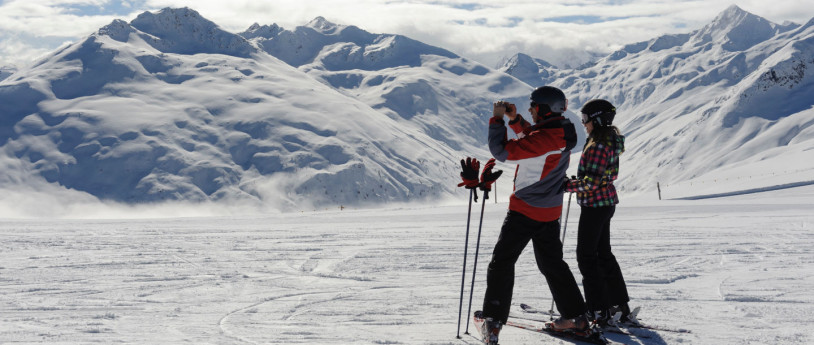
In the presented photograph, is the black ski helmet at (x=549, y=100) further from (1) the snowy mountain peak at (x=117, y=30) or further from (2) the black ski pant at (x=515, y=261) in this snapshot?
(1) the snowy mountain peak at (x=117, y=30)

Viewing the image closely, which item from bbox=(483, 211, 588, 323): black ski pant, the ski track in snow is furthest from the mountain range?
bbox=(483, 211, 588, 323): black ski pant

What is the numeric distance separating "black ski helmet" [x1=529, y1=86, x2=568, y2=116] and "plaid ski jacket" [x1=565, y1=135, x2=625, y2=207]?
482mm

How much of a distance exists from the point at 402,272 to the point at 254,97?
421ft

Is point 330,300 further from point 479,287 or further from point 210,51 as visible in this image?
point 210,51

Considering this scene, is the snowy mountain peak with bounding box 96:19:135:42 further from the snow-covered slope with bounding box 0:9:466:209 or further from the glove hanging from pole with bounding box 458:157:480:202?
the glove hanging from pole with bounding box 458:157:480:202

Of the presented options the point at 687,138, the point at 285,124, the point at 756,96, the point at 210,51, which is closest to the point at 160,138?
the point at 285,124

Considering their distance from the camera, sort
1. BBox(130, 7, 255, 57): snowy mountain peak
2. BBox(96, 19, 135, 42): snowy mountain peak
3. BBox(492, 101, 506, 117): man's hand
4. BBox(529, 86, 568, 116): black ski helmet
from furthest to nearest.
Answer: BBox(130, 7, 255, 57): snowy mountain peak → BBox(96, 19, 135, 42): snowy mountain peak → BBox(529, 86, 568, 116): black ski helmet → BBox(492, 101, 506, 117): man's hand

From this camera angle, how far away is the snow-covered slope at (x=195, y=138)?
98.1 meters

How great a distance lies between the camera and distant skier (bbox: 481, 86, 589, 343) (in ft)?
15.4

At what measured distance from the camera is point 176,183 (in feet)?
321

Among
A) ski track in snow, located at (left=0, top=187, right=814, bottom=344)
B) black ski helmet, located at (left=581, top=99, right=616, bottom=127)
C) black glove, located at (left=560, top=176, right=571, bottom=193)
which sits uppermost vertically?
black ski helmet, located at (left=581, top=99, right=616, bottom=127)

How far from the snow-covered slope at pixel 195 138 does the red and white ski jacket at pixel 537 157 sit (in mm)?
89785

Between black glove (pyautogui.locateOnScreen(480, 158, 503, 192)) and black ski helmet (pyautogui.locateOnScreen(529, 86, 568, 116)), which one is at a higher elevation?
black ski helmet (pyautogui.locateOnScreen(529, 86, 568, 116))

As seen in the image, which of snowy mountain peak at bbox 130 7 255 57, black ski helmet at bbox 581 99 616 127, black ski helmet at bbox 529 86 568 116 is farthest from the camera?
snowy mountain peak at bbox 130 7 255 57
